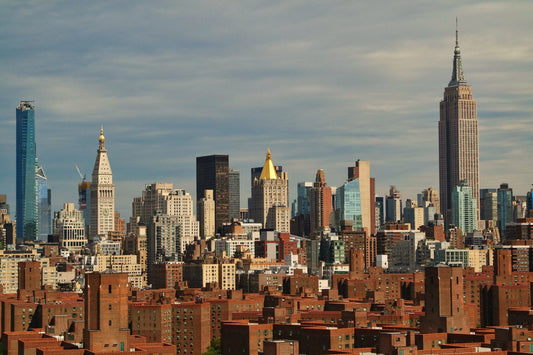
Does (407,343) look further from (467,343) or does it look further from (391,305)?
(391,305)

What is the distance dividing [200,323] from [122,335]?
55.0 meters

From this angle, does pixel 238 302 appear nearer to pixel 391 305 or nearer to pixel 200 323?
pixel 200 323

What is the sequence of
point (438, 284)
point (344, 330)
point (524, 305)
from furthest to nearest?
point (524, 305), point (438, 284), point (344, 330)

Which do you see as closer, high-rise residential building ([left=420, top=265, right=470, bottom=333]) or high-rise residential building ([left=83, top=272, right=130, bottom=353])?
high-rise residential building ([left=83, top=272, right=130, bottom=353])

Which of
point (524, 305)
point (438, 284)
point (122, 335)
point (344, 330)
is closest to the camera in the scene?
point (122, 335)

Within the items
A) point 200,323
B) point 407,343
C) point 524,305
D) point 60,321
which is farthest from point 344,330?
point 524,305

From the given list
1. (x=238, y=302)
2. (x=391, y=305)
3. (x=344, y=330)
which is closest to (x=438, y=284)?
(x=344, y=330)

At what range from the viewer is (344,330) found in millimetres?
112000

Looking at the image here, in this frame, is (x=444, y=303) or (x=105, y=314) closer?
(x=105, y=314)

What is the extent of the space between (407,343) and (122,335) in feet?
77.9

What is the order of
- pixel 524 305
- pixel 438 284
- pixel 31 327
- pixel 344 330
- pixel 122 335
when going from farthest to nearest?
1. pixel 524 305
2. pixel 31 327
3. pixel 438 284
4. pixel 344 330
5. pixel 122 335

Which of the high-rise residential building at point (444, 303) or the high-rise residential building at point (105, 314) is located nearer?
the high-rise residential building at point (105, 314)

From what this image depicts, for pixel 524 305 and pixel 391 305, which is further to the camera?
pixel 524 305

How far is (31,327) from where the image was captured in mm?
149875
